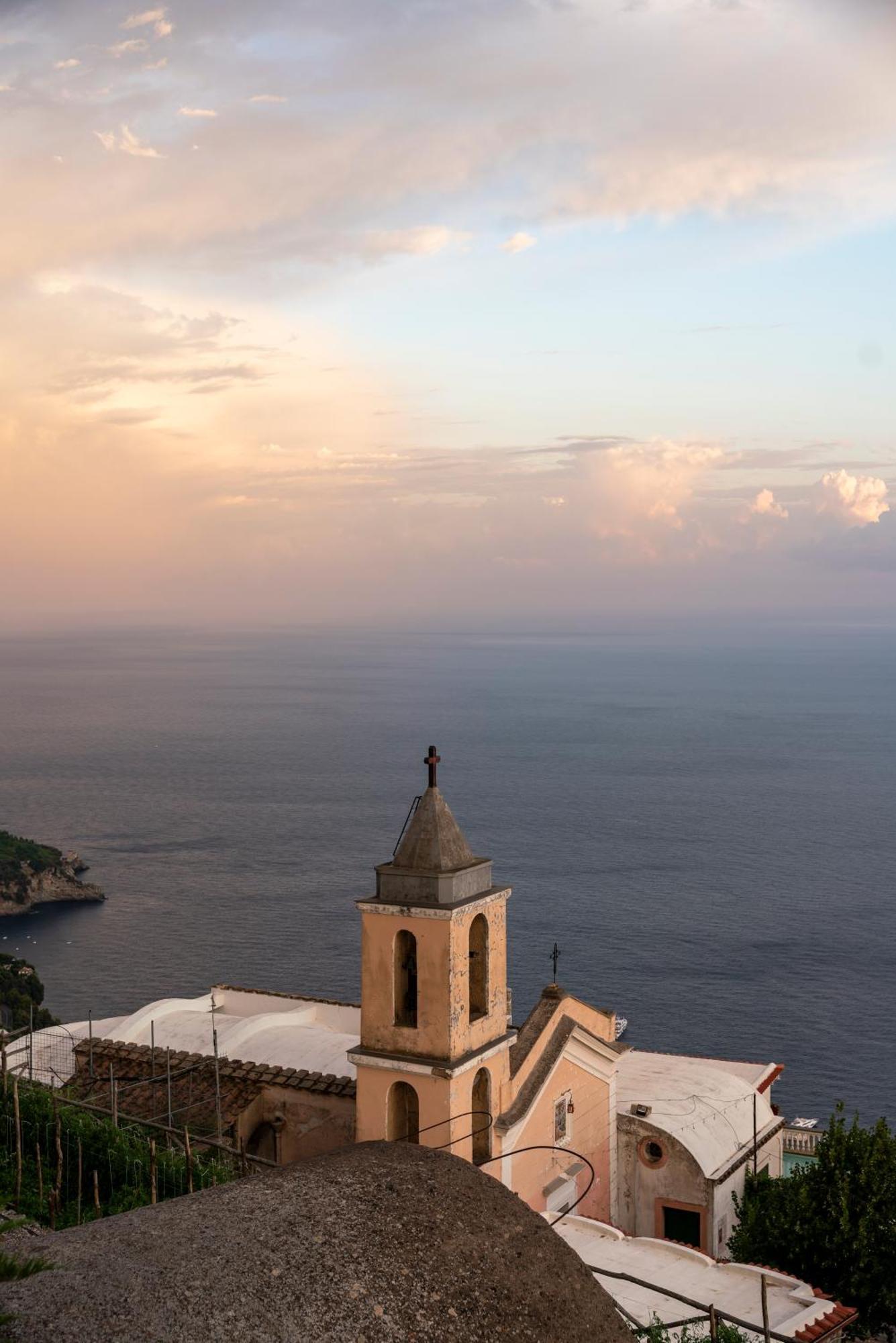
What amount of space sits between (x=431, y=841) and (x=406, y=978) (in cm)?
260

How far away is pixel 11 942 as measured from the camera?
3632 inches

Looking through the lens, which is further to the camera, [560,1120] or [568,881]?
[568,881]

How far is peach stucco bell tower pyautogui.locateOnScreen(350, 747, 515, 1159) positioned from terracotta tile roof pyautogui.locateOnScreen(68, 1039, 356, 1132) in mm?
3719

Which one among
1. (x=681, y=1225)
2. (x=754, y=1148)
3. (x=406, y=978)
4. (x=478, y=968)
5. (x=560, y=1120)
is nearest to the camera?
(x=406, y=978)

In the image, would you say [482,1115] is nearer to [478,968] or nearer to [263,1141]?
[478,968]

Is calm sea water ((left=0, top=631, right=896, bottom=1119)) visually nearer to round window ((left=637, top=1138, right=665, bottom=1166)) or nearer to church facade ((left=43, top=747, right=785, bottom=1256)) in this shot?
church facade ((left=43, top=747, right=785, bottom=1256))

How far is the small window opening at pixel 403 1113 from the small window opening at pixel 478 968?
5.62 feet

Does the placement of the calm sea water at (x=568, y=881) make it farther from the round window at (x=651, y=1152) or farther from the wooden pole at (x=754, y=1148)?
the round window at (x=651, y=1152)

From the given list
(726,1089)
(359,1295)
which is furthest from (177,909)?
(359,1295)

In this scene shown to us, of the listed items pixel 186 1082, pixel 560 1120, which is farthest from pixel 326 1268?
pixel 186 1082

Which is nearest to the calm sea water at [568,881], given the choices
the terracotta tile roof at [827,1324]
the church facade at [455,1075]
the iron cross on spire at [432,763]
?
the church facade at [455,1075]

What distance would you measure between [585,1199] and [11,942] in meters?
75.8

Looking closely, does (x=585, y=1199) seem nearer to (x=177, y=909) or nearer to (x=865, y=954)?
(x=865, y=954)

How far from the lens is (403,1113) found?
21.3m
